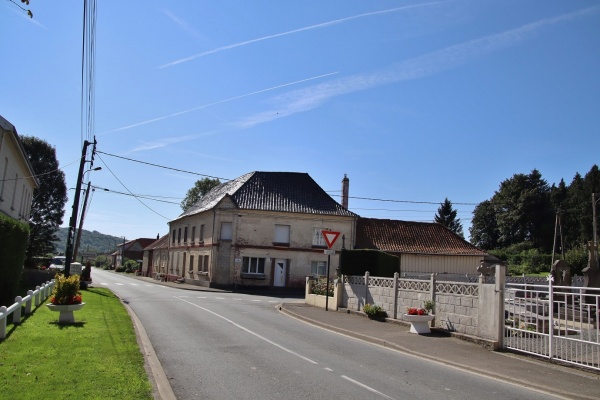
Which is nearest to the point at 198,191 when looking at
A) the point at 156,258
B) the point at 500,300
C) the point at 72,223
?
the point at 156,258

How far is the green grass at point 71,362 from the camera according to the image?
631 cm

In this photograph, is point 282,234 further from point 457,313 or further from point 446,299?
point 457,313

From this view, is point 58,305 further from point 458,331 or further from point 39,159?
point 39,159

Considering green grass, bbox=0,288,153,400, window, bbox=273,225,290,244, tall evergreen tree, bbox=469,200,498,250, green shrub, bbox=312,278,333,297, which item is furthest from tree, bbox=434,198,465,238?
green grass, bbox=0,288,153,400

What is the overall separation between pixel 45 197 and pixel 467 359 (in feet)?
169

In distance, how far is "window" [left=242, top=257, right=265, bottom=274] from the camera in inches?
1539

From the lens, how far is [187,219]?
160ft

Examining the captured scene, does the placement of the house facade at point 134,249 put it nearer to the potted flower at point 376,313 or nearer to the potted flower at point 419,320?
the potted flower at point 376,313

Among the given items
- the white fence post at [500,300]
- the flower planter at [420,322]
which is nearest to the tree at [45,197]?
the flower planter at [420,322]

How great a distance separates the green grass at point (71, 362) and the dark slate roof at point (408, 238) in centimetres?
3155

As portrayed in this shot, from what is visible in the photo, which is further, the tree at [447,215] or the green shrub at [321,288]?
the tree at [447,215]

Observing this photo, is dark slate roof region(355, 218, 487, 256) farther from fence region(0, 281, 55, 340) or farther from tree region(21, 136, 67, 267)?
tree region(21, 136, 67, 267)

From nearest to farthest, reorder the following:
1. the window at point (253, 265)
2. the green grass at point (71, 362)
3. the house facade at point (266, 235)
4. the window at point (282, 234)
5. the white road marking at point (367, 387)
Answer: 1. the green grass at point (71, 362)
2. the white road marking at point (367, 387)
3. the house facade at point (266, 235)
4. the window at point (253, 265)
5. the window at point (282, 234)

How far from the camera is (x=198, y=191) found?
237 ft
